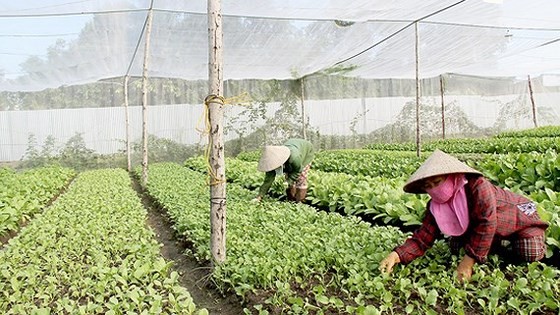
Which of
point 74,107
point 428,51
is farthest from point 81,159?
point 428,51

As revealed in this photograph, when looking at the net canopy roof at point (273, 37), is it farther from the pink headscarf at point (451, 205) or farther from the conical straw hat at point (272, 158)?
the pink headscarf at point (451, 205)

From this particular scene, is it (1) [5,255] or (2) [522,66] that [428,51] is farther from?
(1) [5,255]

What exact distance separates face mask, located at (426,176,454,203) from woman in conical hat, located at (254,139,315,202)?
2.96 metres

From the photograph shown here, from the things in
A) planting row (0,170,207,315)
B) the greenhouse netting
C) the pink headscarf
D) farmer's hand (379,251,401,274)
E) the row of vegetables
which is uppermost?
the greenhouse netting

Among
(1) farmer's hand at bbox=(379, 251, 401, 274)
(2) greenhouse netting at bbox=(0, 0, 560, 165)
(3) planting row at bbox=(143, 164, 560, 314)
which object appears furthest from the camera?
(2) greenhouse netting at bbox=(0, 0, 560, 165)

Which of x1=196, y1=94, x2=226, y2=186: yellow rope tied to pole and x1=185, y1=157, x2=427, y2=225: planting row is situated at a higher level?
x1=196, y1=94, x2=226, y2=186: yellow rope tied to pole

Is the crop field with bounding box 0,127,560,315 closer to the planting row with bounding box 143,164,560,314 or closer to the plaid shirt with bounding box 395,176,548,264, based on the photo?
the planting row with bounding box 143,164,560,314

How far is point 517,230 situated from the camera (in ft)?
9.59

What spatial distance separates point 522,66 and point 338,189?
1407 cm

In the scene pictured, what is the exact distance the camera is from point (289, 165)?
6.14 m

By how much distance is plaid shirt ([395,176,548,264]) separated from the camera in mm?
2768

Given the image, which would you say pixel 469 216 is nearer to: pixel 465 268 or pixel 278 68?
pixel 465 268

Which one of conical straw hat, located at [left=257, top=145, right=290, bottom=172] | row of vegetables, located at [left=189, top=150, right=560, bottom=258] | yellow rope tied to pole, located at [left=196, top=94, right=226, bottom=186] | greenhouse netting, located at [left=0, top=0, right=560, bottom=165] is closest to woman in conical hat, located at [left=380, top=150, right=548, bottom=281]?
row of vegetables, located at [left=189, top=150, right=560, bottom=258]

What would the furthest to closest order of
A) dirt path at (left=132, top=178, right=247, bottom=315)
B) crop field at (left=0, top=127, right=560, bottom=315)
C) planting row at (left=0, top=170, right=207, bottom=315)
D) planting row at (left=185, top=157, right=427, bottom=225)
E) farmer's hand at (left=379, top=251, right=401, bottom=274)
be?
planting row at (left=185, top=157, right=427, bottom=225) < dirt path at (left=132, top=178, right=247, bottom=315) < farmer's hand at (left=379, top=251, right=401, bottom=274) < planting row at (left=0, top=170, right=207, bottom=315) < crop field at (left=0, top=127, right=560, bottom=315)
